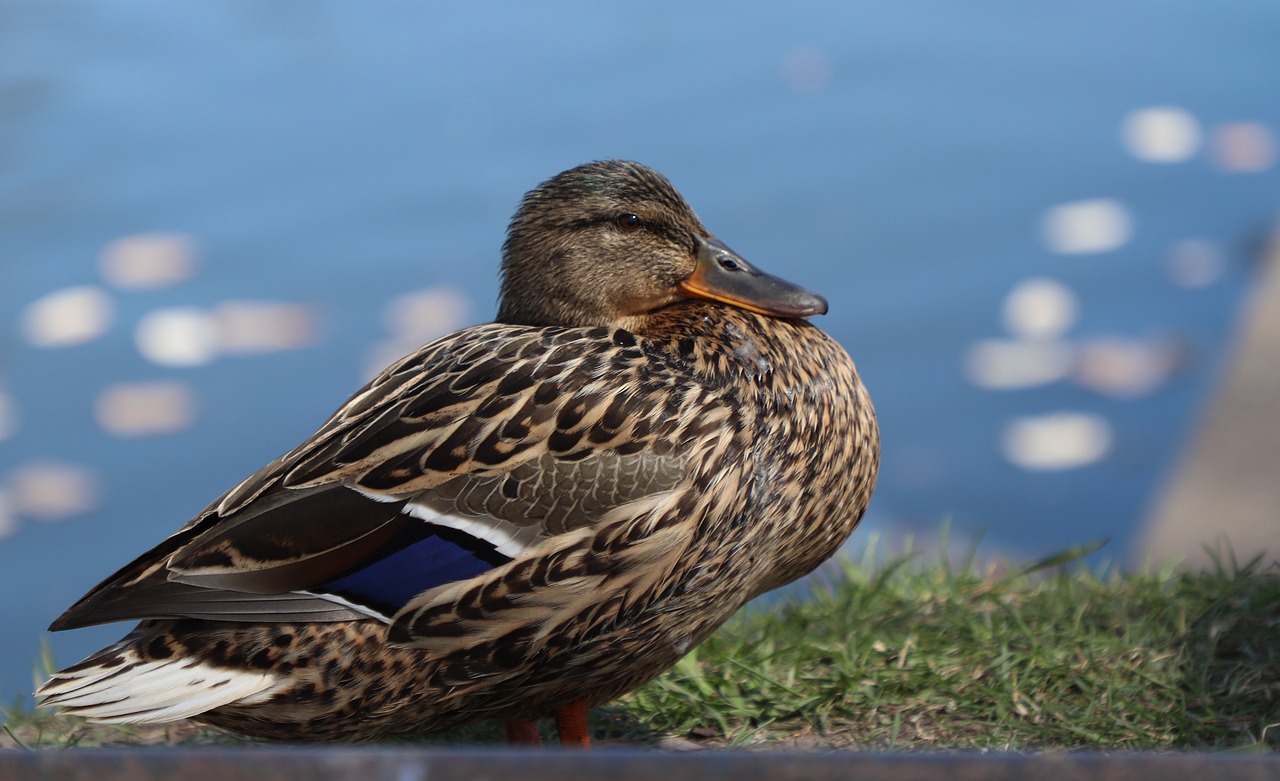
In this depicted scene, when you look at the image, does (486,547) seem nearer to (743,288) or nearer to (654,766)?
(743,288)

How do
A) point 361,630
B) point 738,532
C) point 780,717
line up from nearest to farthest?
1. point 361,630
2. point 738,532
3. point 780,717

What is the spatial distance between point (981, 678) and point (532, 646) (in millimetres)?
1169

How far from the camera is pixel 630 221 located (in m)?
3.01

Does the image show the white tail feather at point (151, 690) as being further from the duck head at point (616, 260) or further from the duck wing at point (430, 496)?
the duck head at point (616, 260)

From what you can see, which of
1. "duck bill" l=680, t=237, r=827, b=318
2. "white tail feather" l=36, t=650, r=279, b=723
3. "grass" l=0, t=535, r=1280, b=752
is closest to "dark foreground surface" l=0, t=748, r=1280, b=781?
"white tail feather" l=36, t=650, r=279, b=723

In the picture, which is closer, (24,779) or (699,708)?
(24,779)

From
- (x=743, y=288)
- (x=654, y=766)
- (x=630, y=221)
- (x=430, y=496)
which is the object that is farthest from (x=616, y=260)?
(x=654, y=766)

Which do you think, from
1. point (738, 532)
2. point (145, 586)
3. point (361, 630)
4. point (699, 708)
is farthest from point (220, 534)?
point (699, 708)

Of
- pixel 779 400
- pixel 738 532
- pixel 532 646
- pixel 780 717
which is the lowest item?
pixel 780 717

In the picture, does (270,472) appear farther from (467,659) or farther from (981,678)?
(981,678)

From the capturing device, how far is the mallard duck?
2.43m

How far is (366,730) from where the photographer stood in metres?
2.52

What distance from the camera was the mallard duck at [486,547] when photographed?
2432 millimetres

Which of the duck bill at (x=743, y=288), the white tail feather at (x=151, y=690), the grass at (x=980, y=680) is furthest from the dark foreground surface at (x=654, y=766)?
the duck bill at (x=743, y=288)
